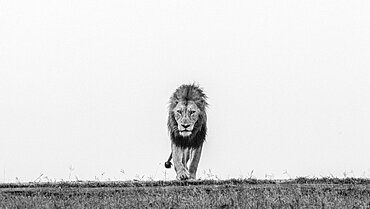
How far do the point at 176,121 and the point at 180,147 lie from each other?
2.04ft

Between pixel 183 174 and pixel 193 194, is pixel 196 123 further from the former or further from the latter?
pixel 193 194

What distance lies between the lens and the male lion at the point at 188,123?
1619cm

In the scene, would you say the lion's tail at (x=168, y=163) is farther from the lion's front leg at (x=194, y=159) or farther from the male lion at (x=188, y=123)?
the lion's front leg at (x=194, y=159)

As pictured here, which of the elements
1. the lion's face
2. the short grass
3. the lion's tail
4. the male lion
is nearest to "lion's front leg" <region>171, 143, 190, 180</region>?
the male lion

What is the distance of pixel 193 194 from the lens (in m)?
9.75

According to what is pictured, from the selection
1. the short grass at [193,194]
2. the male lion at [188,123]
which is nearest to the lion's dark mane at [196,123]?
the male lion at [188,123]

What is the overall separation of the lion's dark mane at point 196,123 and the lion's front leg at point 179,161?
14cm

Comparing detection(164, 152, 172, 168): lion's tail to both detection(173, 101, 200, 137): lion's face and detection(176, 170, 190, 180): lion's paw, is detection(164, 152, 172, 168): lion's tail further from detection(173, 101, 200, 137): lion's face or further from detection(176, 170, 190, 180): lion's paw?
detection(176, 170, 190, 180): lion's paw

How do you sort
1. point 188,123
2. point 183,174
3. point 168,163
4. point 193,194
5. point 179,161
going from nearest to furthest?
point 193,194 → point 183,174 → point 179,161 → point 188,123 → point 168,163

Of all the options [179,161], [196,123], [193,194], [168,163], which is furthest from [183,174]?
[193,194]

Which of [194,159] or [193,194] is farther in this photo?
[194,159]

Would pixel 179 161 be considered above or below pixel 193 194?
above

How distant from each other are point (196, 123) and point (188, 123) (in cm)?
28

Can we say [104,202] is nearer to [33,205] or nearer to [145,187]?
[33,205]
